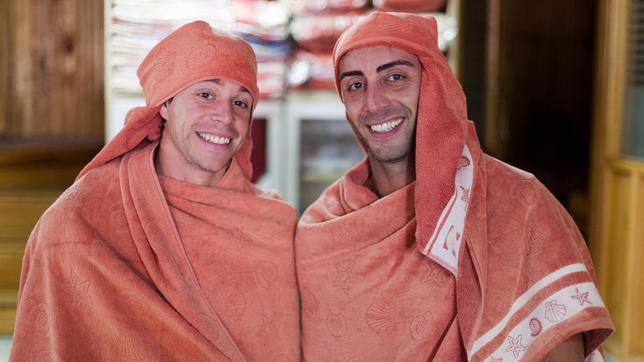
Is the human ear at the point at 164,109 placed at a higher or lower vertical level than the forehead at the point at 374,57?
lower

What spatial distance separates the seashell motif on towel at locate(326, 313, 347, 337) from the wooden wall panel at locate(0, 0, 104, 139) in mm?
3906

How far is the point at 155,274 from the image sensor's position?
6.21 ft

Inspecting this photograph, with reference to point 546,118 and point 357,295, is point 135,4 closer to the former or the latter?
point 357,295

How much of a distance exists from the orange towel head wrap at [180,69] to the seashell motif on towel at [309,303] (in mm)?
594

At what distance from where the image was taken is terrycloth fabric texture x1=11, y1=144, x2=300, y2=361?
1.82 m

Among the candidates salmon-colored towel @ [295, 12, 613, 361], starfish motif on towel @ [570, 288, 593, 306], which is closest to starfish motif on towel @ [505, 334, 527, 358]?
salmon-colored towel @ [295, 12, 613, 361]

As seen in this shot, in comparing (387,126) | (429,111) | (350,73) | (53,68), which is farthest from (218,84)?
(53,68)

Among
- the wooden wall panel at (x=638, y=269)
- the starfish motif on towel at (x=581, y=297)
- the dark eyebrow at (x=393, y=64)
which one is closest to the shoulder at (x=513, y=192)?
the starfish motif on towel at (x=581, y=297)

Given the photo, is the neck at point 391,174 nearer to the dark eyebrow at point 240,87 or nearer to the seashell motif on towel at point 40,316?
the dark eyebrow at point 240,87

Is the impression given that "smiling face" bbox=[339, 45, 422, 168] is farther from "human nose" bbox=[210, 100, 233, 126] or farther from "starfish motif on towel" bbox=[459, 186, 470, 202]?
"human nose" bbox=[210, 100, 233, 126]

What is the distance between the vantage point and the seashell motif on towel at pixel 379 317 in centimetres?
195

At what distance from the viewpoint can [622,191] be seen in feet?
10.5

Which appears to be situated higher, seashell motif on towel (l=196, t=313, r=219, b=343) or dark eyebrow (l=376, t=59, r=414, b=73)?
dark eyebrow (l=376, t=59, r=414, b=73)

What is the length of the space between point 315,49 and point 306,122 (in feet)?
1.50
